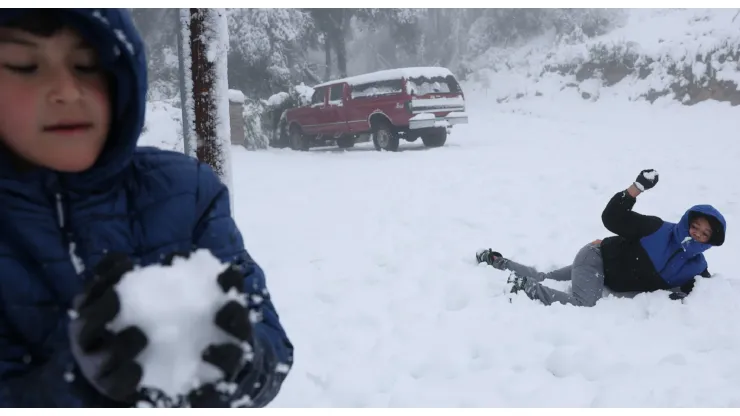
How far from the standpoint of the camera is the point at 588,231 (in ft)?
20.1

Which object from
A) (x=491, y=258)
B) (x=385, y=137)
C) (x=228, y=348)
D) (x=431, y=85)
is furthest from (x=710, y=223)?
(x=385, y=137)

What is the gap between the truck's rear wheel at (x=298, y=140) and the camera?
1501 centimetres

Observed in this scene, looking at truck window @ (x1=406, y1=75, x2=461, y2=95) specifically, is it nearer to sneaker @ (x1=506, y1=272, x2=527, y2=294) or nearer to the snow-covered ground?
the snow-covered ground

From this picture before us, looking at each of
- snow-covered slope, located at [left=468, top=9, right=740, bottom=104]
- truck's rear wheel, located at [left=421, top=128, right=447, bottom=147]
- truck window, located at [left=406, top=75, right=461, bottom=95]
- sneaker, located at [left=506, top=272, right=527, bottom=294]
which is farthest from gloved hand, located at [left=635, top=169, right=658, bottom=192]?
snow-covered slope, located at [left=468, top=9, right=740, bottom=104]

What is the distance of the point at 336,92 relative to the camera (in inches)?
555

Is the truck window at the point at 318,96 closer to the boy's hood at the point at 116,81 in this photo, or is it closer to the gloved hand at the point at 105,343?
the boy's hood at the point at 116,81

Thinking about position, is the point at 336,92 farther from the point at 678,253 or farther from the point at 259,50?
the point at 678,253

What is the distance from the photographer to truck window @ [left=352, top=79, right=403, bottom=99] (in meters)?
12.5

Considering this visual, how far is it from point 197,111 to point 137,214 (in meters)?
1.98

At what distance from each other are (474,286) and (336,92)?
10.4m

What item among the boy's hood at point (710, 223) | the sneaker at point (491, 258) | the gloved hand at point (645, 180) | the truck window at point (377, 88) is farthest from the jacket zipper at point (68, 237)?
the truck window at point (377, 88)

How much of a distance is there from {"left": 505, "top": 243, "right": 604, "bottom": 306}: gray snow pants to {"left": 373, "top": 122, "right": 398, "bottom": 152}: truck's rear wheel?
26.2 feet

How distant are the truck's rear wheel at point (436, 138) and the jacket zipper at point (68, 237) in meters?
12.0
